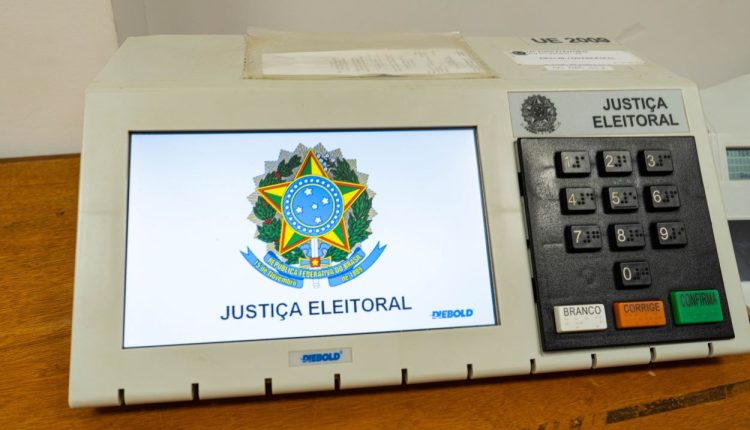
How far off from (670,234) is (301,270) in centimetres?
43

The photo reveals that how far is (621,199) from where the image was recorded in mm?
609

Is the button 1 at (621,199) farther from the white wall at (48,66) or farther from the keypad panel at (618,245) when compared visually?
the white wall at (48,66)

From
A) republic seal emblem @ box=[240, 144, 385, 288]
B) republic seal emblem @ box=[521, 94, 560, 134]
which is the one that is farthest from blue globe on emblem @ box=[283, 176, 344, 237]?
republic seal emblem @ box=[521, 94, 560, 134]

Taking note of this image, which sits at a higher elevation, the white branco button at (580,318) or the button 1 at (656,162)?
the button 1 at (656,162)

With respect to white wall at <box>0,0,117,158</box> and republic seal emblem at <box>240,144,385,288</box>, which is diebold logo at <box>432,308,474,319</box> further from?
white wall at <box>0,0,117,158</box>

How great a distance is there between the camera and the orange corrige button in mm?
580

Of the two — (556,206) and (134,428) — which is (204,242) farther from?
(556,206)

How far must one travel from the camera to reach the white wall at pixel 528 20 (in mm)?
1002

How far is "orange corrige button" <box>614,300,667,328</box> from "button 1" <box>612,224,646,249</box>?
0.07 meters

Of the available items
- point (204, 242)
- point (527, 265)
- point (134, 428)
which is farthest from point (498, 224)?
point (134, 428)

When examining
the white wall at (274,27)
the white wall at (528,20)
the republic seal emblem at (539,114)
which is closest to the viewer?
the republic seal emblem at (539,114)

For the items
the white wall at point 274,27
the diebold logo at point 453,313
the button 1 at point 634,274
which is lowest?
the diebold logo at point 453,313

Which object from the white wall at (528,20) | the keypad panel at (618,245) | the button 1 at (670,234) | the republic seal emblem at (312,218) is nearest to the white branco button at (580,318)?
the keypad panel at (618,245)

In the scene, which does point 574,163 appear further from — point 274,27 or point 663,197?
point 274,27
